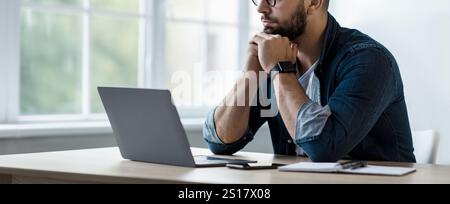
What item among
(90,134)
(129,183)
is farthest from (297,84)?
(90,134)

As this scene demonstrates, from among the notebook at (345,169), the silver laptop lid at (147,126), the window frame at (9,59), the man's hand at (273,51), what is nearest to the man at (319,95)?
the man's hand at (273,51)

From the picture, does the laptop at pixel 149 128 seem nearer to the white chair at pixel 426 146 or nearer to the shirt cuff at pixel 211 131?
the shirt cuff at pixel 211 131

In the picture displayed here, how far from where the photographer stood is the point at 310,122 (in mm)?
1812

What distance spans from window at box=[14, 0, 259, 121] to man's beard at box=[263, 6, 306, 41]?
3.95ft

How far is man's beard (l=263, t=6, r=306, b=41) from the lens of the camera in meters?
2.16

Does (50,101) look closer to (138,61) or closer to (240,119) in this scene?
(138,61)

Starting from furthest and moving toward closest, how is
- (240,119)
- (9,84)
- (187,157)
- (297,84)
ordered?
(9,84) → (240,119) → (297,84) → (187,157)

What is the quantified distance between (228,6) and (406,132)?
1.87 metres

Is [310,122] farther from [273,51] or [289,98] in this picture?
[273,51]

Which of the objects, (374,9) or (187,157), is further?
(374,9)

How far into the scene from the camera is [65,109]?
123 inches

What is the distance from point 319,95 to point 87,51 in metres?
1.39

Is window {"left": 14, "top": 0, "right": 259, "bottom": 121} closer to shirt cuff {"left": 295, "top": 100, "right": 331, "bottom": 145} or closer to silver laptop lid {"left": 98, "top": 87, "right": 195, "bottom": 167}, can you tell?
silver laptop lid {"left": 98, "top": 87, "right": 195, "bottom": 167}

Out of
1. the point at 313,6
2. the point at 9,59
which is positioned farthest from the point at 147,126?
the point at 9,59
